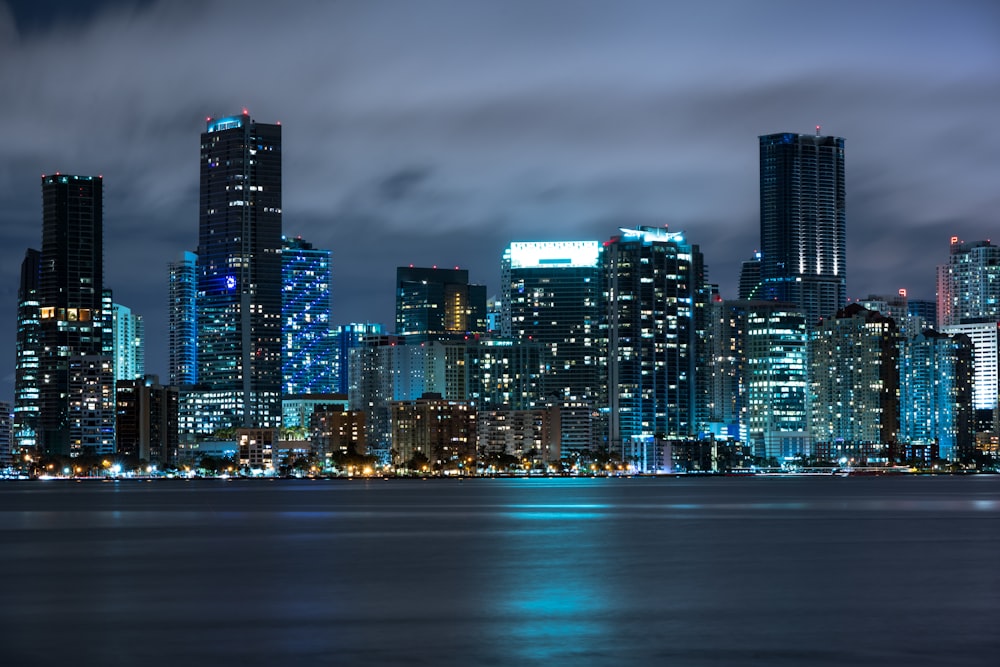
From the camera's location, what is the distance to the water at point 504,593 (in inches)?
1722

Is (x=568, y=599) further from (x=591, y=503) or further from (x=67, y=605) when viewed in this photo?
(x=591, y=503)

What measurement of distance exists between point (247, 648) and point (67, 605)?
1584cm

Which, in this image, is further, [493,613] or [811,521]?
[811,521]

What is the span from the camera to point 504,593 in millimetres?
60531

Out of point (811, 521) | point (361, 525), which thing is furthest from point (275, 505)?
point (811, 521)

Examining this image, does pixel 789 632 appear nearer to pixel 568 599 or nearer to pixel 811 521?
pixel 568 599

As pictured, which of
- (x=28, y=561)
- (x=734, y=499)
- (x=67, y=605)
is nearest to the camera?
(x=67, y=605)

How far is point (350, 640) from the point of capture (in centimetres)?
4553

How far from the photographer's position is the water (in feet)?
144

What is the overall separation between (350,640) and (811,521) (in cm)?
8239

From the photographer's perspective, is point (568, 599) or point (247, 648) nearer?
point (247, 648)

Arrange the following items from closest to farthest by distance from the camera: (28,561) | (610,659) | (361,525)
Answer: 1. (610,659)
2. (28,561)
3. (361,525)

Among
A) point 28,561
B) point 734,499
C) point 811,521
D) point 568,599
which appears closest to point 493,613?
point 568,599

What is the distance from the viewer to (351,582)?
65000 millimetres
